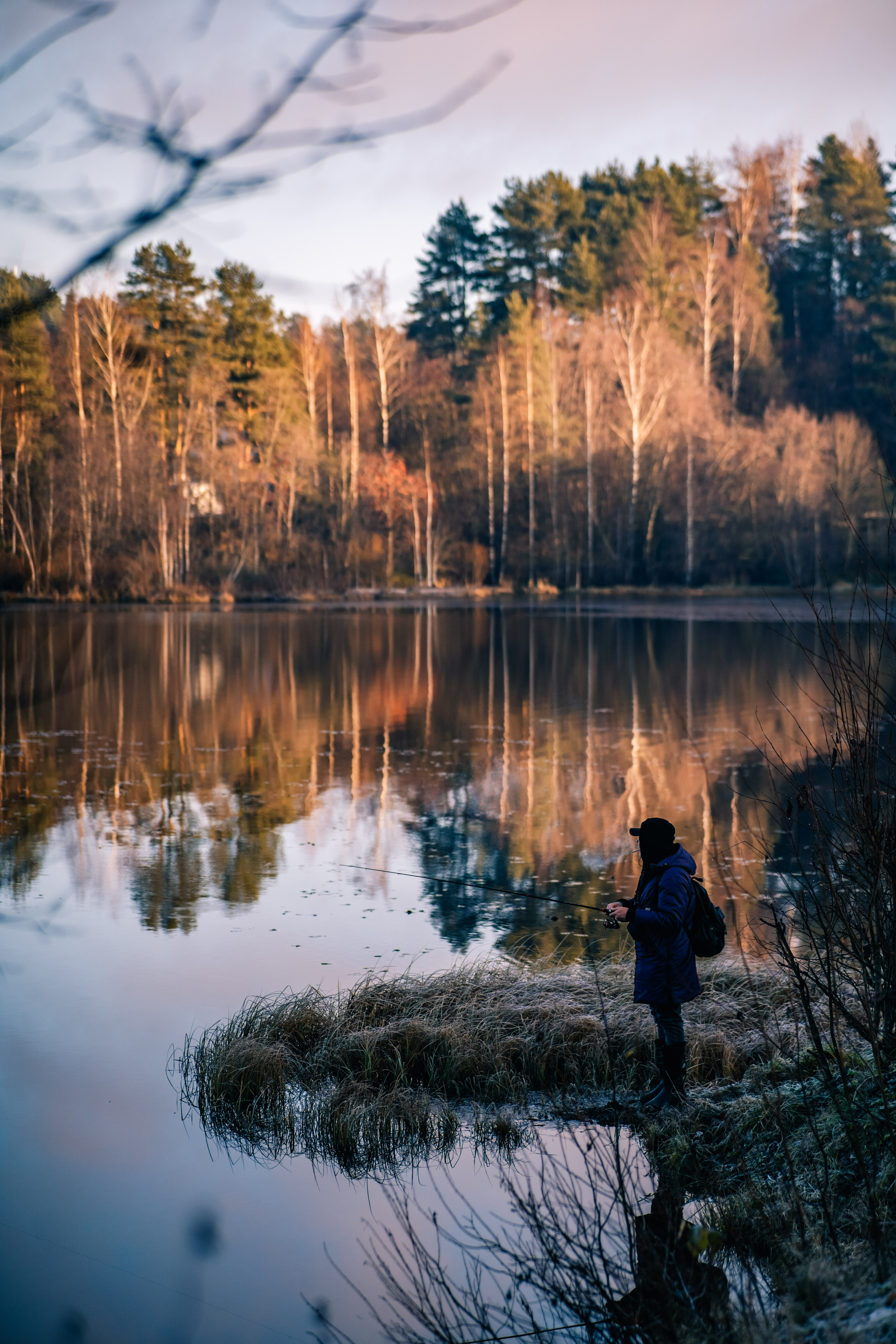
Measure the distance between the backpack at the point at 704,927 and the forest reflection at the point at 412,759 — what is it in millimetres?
417

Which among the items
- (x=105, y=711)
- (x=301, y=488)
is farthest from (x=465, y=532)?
(x=105, y=711)

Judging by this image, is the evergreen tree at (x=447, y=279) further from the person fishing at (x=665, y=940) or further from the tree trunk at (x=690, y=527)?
the person fishing at (x=665, y=940)

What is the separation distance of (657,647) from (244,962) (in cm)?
2405

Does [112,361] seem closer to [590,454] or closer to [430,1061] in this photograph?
[590,454]

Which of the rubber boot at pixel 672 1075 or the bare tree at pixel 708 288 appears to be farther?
the bare tree at pixel 708 288

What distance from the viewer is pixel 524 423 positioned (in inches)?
2260

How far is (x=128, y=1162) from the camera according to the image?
5328mm

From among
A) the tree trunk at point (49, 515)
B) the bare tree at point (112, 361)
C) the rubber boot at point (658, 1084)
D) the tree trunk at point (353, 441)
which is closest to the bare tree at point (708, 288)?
the tree trunk at point (353, 441)

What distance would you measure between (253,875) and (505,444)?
4672 centimetres

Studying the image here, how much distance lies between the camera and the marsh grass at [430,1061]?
5.52m

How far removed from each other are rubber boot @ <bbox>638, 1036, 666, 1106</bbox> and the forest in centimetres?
3957

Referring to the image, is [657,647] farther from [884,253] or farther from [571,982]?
[884,253]

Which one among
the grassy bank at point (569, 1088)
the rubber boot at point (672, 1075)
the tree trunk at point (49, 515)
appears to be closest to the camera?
the grassy bank at point (569, 1088)

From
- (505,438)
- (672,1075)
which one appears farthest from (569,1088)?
(505,438)
